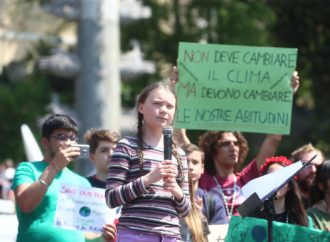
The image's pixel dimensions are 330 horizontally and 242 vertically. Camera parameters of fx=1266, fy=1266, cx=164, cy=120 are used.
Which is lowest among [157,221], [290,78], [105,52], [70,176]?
[157,221]

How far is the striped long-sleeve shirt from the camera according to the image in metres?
6.66

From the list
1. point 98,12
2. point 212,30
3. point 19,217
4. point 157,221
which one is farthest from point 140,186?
point 212,30

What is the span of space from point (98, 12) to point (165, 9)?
38.1ft

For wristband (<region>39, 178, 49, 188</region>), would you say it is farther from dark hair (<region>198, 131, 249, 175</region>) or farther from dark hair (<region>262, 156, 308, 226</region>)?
dark hair (<region>198, 131, 249, 175</region>)

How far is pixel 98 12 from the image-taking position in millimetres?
16688

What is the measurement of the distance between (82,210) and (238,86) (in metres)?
1.76

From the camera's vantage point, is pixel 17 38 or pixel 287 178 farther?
pixel 17 38

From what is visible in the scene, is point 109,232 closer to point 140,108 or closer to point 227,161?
point 140,108

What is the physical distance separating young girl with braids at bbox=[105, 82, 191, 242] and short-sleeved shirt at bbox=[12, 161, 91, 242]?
965mm

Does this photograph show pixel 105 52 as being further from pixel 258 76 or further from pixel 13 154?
pixel 13 154

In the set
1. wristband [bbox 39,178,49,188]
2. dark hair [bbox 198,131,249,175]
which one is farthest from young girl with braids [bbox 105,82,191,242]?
dark hair [bbox 198,131,249,175]

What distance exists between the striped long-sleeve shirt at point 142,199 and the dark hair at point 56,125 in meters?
1.05

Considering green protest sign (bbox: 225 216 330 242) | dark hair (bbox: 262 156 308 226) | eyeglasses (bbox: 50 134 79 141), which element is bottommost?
green protest sign (bbox: 225 216 330 242)

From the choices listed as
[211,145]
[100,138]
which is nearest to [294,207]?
[211,145]
